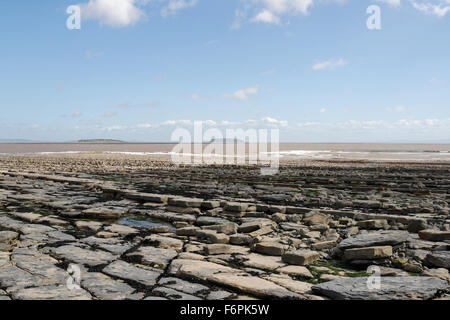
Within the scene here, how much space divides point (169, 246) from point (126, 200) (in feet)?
15.4

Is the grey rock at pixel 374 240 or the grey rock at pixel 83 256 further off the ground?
the grey rock at pixel 374 240

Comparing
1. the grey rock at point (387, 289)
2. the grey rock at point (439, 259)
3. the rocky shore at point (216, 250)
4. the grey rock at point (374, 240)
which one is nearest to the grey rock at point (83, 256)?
the rocky shore at point (216, 250)

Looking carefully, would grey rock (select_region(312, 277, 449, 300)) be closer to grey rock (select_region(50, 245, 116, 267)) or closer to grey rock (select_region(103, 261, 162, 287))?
grey rock (select_region(103, 261, 162, 287))

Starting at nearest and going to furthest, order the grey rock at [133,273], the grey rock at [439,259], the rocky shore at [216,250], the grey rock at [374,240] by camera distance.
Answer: the rocky shore at [216,250]
the grey rock at [133,273]
the grey rock at [439,259]
the grey rock at [374,240]

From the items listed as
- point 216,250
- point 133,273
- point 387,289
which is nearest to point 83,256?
point 133,273

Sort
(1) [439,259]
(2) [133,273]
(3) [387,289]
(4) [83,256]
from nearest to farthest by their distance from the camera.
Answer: (3) [387,289] → (2) [133,273] → (1) [439,259] → (4) [83,256]

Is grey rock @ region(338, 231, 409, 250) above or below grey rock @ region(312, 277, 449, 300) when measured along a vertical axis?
above

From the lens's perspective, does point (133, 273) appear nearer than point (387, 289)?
No

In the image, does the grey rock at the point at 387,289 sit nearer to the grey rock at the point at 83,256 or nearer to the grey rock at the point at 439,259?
the grey rock at the point at 439,259

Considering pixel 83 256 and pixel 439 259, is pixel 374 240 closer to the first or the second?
pixel 439 259

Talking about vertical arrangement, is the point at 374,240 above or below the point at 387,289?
above

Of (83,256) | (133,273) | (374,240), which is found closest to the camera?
(133,273)

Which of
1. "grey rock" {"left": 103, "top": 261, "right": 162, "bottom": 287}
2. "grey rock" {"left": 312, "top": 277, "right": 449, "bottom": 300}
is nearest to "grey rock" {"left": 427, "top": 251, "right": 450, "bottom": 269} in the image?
"grey rock" {"left": 312, "top": 277, "right": 449, "bottom": 300}

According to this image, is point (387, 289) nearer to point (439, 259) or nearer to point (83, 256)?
point (439, 259)
